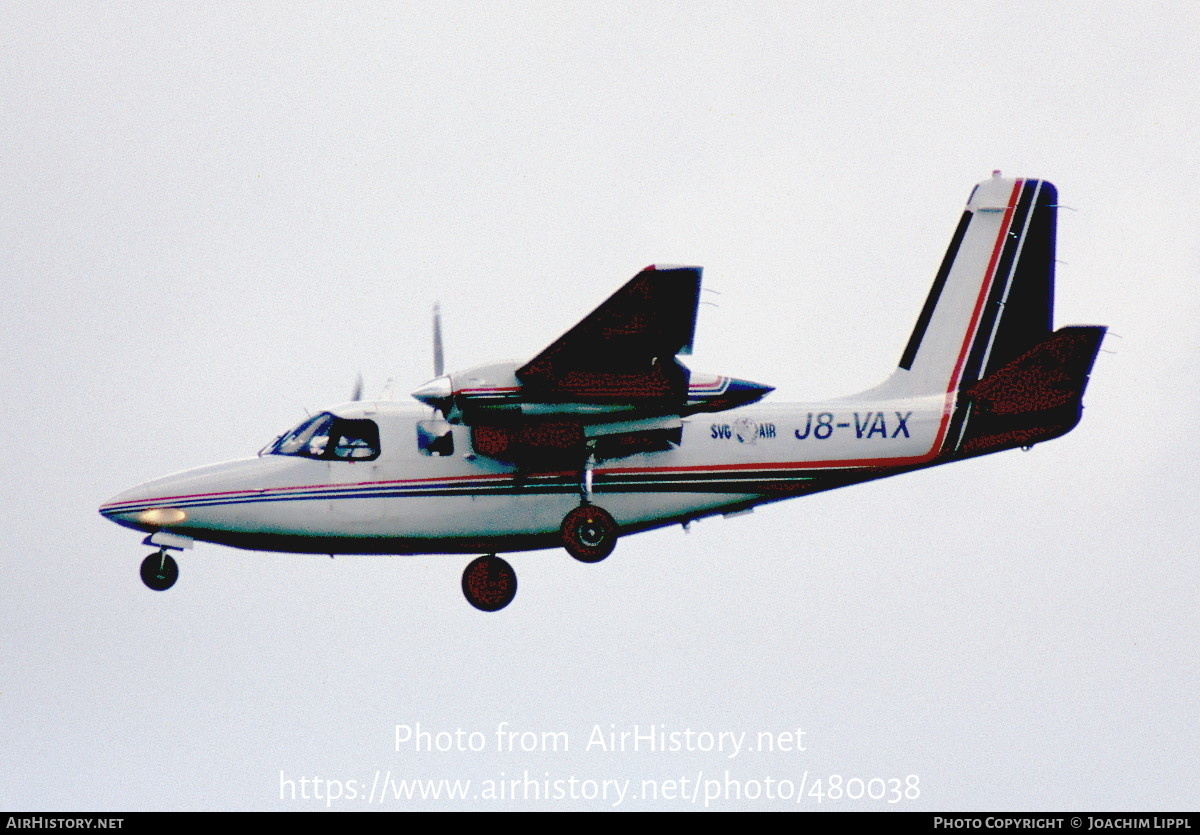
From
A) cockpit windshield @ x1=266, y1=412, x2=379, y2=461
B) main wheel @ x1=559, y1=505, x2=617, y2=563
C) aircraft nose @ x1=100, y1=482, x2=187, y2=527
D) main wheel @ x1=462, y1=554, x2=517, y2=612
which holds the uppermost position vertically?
cockpit windshield @ x1=266, y1=412, x2=379, y2=461

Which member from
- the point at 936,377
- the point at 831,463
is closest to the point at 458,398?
the point at 831,463

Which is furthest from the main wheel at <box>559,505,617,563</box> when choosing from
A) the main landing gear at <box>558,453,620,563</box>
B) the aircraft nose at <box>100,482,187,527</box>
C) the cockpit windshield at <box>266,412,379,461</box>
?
the aircraft nose at <box>100,482,187,527</box>

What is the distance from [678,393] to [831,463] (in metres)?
3.00

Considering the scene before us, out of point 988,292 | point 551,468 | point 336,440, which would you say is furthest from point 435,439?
point 988,292

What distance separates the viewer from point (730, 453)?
21.3m

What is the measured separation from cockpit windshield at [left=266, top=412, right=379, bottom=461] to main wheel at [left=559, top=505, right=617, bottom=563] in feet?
9.31

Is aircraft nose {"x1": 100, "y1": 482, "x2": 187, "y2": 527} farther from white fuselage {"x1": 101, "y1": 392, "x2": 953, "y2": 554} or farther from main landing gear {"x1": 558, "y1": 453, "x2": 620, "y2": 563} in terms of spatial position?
main landing gear {"x1": 558, "y1": 453, "x2": 620, "y2": 563}

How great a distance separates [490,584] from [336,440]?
3011mm

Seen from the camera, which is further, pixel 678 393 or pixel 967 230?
pixel 967 230

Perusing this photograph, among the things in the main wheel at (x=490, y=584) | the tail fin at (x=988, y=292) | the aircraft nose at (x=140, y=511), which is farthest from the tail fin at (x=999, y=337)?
the aircraft nose at (x=140, y=511)

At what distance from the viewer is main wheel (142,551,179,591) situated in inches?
835

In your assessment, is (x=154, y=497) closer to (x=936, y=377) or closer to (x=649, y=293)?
(x=649, y=293)

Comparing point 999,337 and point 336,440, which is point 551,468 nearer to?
point 336,440

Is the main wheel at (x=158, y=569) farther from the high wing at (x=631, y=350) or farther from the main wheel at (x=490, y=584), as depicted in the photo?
the high wing at (x=631, y=350)
